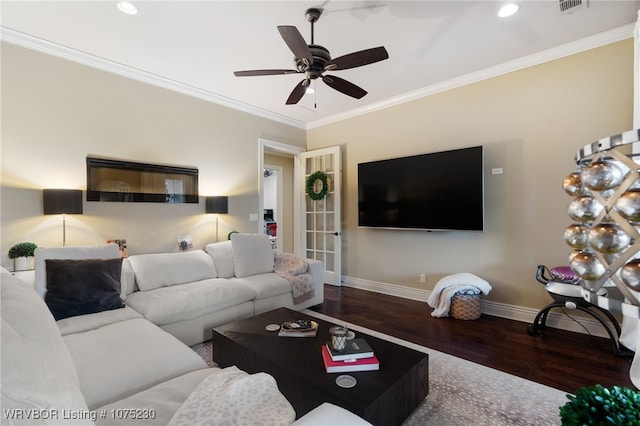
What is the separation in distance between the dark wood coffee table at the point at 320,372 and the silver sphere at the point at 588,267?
1.10 meters

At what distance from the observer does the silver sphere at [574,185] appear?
2.30ft

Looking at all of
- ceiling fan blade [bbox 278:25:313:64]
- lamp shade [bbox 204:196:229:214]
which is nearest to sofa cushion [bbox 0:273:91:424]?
ceiling fan blade [bbox 278:25:313:64]

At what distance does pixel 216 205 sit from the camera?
12.8ft

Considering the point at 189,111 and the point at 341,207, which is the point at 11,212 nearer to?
the point at 189,111

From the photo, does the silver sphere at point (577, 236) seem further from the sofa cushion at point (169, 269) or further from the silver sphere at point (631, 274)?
the sofa cushion at point (169, 269)

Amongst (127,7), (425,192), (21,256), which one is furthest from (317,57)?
(21,256)

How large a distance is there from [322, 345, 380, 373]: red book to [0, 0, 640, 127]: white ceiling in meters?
2.54

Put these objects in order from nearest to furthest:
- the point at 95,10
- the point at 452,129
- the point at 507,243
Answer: the point at 95,10, the point at 507,243, the point at 452,129

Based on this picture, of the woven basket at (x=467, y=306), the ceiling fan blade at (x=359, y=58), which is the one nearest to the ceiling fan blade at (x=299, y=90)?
the ceiling fan blade at (x=359, y=58)

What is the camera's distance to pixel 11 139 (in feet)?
8.70

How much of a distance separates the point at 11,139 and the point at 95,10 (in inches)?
55.7

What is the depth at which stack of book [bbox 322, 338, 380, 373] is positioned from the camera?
1.61 m

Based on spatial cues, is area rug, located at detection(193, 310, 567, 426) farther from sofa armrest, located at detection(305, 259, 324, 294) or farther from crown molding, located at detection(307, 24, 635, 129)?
crown molding, located at detection(307, 24, 635, 129)

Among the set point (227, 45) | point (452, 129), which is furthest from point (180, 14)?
point (452, 129)
